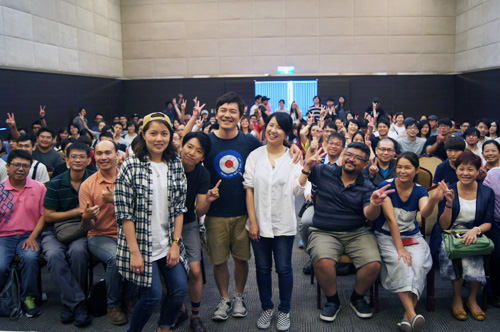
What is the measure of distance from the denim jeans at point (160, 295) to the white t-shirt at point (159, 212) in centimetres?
8

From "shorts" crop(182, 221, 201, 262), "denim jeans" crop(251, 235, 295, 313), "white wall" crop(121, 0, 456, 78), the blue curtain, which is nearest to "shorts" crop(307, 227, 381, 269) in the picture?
"denim jeans" crop(251, 235, 295, 313)

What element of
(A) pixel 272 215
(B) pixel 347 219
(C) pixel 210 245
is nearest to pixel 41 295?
(C) pixel 210 245

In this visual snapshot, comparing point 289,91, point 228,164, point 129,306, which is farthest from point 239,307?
point 289,91

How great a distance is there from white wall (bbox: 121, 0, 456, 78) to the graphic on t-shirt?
35.4 feet

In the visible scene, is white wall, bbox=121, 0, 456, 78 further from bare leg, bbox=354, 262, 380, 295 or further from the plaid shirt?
the plaid shirt

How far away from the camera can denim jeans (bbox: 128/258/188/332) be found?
238 cm

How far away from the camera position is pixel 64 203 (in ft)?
11.0

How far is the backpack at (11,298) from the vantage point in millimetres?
3186

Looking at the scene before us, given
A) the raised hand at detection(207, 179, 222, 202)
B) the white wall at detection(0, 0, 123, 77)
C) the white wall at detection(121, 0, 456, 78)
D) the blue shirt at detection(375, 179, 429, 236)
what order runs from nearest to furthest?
the raised hand at detection(207, 179, 222, 202)
the blue shirt at detection(375, 179, 429, 236)
the white wall at detection(0, 0, 123, 77)
the white wall at detection(121, 0, 456, 78)

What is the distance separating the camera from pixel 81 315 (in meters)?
3.06

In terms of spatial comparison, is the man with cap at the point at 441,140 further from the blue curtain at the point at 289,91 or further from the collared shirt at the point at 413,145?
the blue curtain at the point at 289,91

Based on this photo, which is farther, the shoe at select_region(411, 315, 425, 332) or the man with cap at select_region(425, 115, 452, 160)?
the man with cap at select_region(425, 115, 452, 160)

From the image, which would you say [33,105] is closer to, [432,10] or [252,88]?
[252,88]

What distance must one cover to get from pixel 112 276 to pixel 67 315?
45 centimetres
